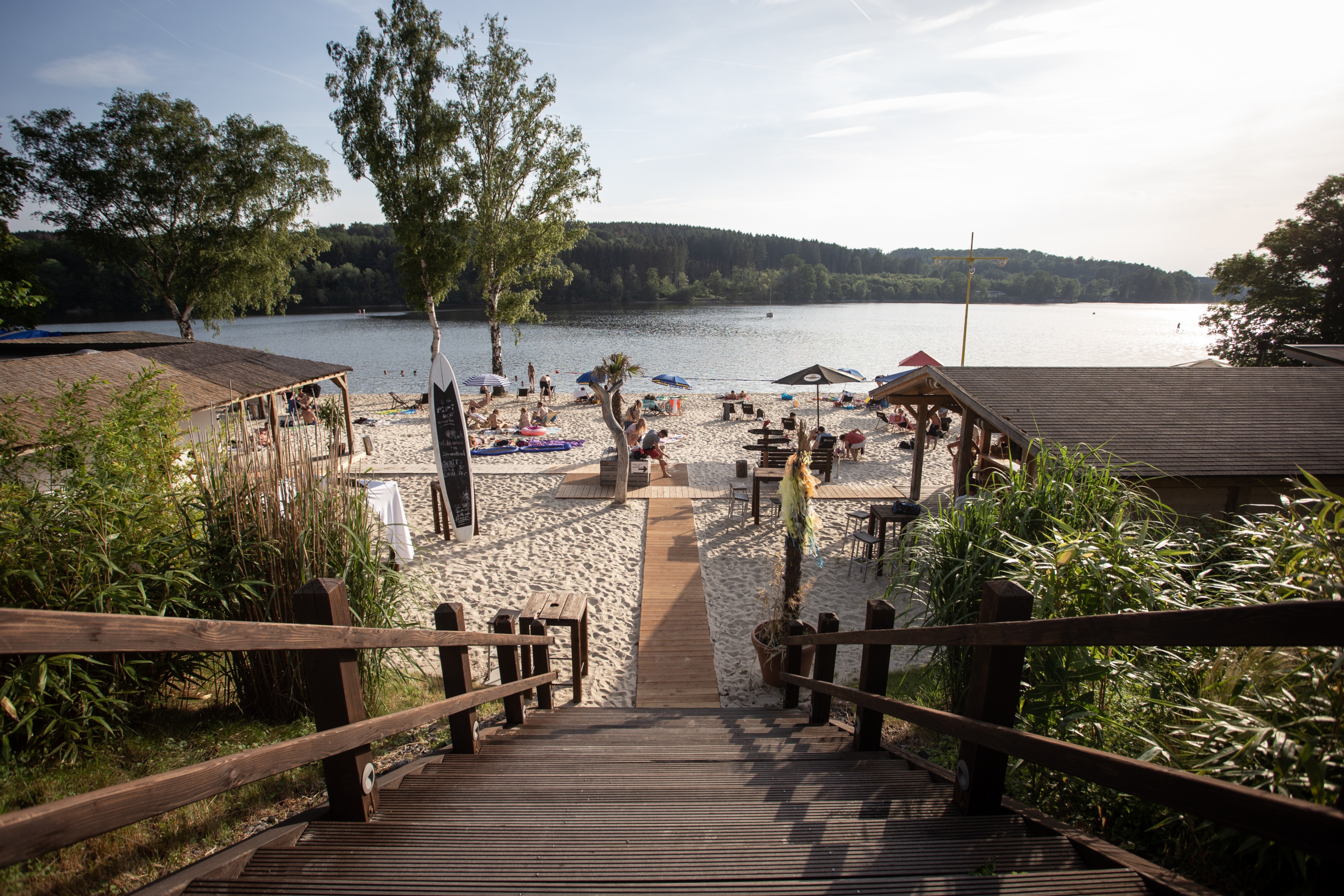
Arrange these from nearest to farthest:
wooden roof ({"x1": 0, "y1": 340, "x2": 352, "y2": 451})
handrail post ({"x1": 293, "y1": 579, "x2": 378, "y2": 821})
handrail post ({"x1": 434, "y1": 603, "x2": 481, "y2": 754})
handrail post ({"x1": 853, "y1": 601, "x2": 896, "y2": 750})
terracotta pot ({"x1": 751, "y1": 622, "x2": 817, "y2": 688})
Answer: handrail post ({"x1": 293, "y1": 579, "x2": 378, "y2": 821}) < handrail post ({"x1": 434, "y1": 603, "x2": 481, "y2": 754}) < handrail post ({"x1": 853, "y1": 601, "x2": 896, "y2": 750}) < terracotta pot ({"x1": 751, "y1": 622, "x2": 817, "y2": 688}) < wooden roof ({"x1": 0, "y1": 340, "x2": 352, "y2": 451})

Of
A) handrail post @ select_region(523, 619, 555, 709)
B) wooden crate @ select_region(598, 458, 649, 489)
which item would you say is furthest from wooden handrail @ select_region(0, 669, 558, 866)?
wooden crate @ select_region(598, 458, 649, 489)

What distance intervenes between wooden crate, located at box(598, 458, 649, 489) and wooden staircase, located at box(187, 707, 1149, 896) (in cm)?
988

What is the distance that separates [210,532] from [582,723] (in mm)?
2713

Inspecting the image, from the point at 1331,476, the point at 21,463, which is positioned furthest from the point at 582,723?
the point at 1331,476

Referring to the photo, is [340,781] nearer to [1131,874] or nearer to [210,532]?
[1131,874]

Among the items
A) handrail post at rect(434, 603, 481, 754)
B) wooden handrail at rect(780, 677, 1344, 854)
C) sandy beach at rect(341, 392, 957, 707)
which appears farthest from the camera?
sandy beach at rect(341, 392, 957, 707)

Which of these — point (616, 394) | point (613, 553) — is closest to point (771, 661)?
point (613, 553)

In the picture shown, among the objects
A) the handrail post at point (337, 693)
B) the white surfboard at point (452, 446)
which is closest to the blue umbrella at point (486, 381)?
the white surfboard at point (452, 446)

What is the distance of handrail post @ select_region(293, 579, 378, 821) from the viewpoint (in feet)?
5.86

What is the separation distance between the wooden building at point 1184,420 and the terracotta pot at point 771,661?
3.10 m

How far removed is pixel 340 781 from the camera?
184 cm

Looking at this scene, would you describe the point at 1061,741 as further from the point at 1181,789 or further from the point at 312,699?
the point at 312,699

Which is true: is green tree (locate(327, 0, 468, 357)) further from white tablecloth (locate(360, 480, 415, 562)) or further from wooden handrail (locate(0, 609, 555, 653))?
wooden handrail (locate(0, 609, 555, 653))

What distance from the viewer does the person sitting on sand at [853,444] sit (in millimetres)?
15227
